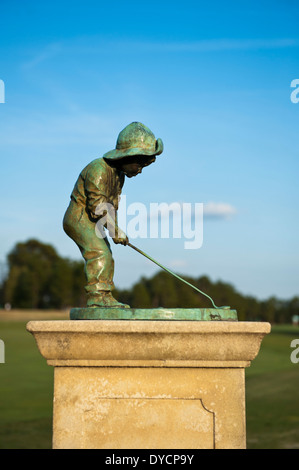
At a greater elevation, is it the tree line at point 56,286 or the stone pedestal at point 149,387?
the tree line at point 56,286

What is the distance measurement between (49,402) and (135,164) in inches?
466

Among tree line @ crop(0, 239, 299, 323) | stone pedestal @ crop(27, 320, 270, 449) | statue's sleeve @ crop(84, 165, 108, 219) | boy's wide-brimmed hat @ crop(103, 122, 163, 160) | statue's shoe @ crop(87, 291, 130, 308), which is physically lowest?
stone pedestal @ crop(27, 320, 270, 449)

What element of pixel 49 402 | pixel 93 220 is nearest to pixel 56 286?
pixel 49 402

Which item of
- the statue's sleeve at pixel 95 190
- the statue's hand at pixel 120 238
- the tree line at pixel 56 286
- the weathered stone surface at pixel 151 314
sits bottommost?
the weathered stone surface at pixel 151 314

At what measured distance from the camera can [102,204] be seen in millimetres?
4312

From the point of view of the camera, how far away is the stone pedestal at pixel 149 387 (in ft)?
12.1

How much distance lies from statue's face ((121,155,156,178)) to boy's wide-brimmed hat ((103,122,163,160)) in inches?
3.7

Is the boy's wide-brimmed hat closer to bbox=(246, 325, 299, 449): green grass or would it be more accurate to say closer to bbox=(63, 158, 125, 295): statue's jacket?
bbox=(63, 158, 125, 295): statue's jacket

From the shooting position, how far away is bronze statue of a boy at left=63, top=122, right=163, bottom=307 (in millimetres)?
4293

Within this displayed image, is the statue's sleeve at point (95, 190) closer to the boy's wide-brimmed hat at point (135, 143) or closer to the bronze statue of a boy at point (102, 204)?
the bronze statue of a boy at point (102, 204)

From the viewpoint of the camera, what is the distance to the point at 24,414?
12930 millimetres

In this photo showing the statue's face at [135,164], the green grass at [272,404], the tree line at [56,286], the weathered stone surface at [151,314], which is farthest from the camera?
the tree line at [56,286]

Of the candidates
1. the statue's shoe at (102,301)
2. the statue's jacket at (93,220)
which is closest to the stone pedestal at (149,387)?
the statue's shoe at (102,301)

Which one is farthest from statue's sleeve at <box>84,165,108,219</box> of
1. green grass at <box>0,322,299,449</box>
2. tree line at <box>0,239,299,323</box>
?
tree line at <box>0,239,299,323</box>
